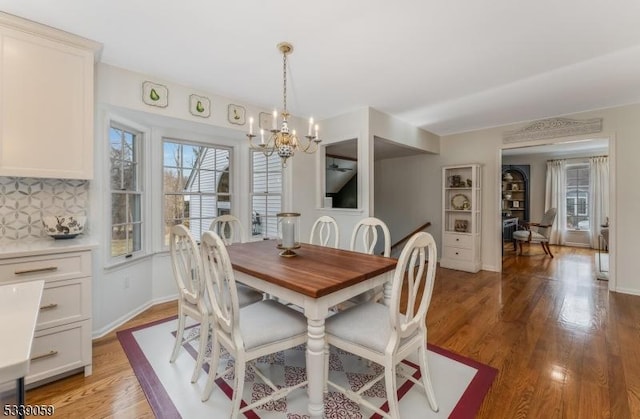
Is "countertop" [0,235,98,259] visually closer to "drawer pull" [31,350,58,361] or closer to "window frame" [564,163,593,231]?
"drawer pull" [31,350,58,361]

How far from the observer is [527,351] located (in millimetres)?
2205

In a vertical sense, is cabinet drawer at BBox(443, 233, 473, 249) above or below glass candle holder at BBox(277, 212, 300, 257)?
below

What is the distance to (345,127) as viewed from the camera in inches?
148

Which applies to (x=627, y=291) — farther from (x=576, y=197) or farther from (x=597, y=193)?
(x=576, y=197)

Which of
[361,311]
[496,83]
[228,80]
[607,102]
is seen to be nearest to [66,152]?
[228,80]

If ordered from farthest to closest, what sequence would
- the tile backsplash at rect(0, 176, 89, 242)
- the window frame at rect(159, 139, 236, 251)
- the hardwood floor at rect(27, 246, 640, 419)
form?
the window frame at rect(159, 139, 236, 251), the tile backsplash at rect(0, 176, 89, 242), the hardwood floor at rect(27, 246, 640, 419)

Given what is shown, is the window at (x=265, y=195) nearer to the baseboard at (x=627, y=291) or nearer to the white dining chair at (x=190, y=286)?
the white dining chair at (x=190, y=286)

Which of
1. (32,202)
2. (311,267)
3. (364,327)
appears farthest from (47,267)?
(364,327)

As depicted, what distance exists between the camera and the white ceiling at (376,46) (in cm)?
177

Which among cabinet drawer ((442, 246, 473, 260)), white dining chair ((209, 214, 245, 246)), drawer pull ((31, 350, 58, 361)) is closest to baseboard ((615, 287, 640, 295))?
cabinet drawer ((442, 246, 473, 260))

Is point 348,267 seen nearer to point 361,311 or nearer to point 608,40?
point 361,311

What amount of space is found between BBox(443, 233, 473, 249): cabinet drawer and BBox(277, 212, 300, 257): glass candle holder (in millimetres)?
3576

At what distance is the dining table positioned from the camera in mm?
Answer: 1455

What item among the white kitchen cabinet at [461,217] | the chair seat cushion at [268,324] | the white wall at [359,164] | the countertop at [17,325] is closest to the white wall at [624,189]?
the white kitchen cabinet at [461,217]
